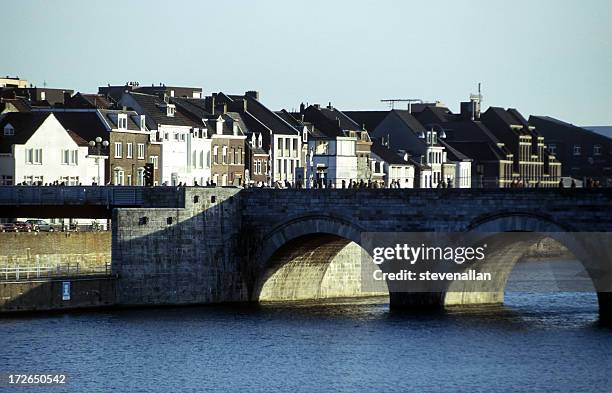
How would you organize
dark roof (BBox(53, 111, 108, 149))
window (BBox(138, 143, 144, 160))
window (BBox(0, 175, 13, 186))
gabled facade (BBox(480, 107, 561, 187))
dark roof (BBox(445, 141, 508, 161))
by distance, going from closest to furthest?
window (BBox(0, 175, 13, 186)) → dark roof (BBox(53, 111, 108, 149)) → window (BBox(138, 143, 144, 160)) → dark roof (BBox(445, 141, 508, 161)) → gabled facade (BBox(480, 107, 561, 187))

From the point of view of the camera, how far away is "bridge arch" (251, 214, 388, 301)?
97375 mm

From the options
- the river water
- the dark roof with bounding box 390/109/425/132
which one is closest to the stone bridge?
the river water

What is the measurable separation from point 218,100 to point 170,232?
193 ft

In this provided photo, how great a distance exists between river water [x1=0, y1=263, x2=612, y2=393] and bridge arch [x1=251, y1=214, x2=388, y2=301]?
4.19 meters

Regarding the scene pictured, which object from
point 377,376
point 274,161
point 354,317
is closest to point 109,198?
point 354,317

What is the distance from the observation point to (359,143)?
525ft

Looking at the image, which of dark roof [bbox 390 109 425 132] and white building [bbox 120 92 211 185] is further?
dark roof [bbox 390 109 425 132]

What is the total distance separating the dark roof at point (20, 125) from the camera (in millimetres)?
122062

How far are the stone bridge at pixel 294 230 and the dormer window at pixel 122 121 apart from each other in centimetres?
2956

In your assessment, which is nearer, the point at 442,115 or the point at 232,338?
the point at 232,338

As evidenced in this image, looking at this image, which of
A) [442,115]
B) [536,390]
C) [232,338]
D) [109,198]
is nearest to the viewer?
[536,390]

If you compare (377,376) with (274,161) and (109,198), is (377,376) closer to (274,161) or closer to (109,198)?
(109,198)

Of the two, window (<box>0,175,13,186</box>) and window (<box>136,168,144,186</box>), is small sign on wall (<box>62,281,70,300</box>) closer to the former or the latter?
window (<box>0,175,13,186</box>)

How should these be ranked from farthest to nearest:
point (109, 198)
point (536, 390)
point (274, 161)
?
1. point (274, 161)
2. point (109, 198)
3. point (536, 390)
